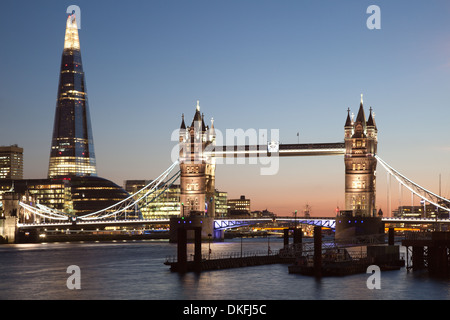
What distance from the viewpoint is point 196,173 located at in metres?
159

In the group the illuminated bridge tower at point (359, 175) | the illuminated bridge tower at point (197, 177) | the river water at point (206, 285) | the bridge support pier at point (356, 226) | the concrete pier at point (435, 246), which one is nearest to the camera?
the river water at point (206, 285)

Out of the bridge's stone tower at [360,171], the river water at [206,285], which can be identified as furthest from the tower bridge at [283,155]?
the river water at [206,285]

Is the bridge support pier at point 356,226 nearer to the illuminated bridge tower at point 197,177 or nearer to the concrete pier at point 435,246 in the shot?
the illuminated bridge tower at point 197,177

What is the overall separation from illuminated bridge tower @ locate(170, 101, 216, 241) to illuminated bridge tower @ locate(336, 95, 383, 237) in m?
27.8

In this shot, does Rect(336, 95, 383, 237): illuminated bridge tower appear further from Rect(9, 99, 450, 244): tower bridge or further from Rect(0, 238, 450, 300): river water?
Rect(0, 238, 450, 300): river water

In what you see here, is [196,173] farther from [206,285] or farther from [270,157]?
[206,285]

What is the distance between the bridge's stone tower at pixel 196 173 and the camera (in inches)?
6260

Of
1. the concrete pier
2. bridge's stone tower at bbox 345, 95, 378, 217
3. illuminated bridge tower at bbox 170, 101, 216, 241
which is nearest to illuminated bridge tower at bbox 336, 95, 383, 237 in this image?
bridge's stone tower at bbox 345, 95, 378, 217

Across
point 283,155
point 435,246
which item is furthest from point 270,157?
point 435,246

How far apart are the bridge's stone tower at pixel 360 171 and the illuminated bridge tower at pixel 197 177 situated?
2826 centimetres

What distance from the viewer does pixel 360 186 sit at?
149625 millimetres

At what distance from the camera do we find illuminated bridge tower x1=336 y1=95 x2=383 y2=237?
482 feet
